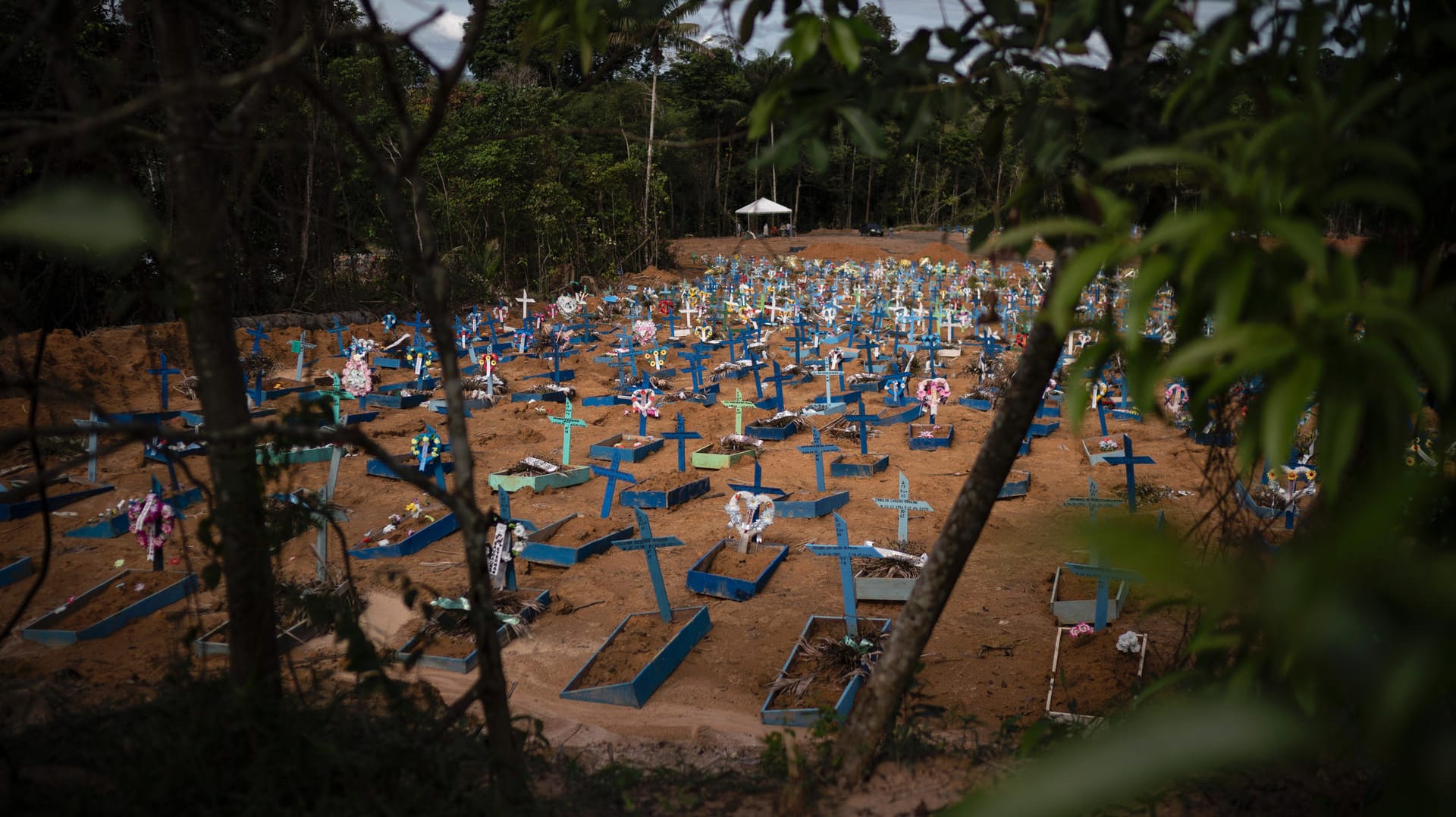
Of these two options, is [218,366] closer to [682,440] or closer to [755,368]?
[682,440]

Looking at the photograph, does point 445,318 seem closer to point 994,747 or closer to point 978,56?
point 978,56

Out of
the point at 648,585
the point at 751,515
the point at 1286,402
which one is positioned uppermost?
the point at 1286,402

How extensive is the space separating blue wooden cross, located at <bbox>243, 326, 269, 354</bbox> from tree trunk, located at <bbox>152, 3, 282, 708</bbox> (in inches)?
467

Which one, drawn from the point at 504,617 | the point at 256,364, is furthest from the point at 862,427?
the point at 256,364

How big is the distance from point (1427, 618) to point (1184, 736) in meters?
0.24

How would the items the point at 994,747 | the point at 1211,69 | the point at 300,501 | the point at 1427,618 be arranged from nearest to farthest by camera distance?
the point at 1427,618
the point at 1211,69
the point at 300,501
the point at 994,747

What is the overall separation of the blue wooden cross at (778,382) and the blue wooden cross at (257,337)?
7.44 metres

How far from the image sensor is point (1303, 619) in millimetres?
574

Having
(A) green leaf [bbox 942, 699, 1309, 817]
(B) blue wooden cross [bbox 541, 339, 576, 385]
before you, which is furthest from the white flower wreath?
(B) blue wooden cross [bbox 541, 339, 576, 385]

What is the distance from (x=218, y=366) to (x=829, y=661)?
370 cm

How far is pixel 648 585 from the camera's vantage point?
660cm

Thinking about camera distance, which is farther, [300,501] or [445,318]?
[300,501]

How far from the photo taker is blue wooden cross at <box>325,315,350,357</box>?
1436cm

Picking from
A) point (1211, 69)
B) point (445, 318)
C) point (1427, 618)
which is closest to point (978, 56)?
point (1211, 69)
